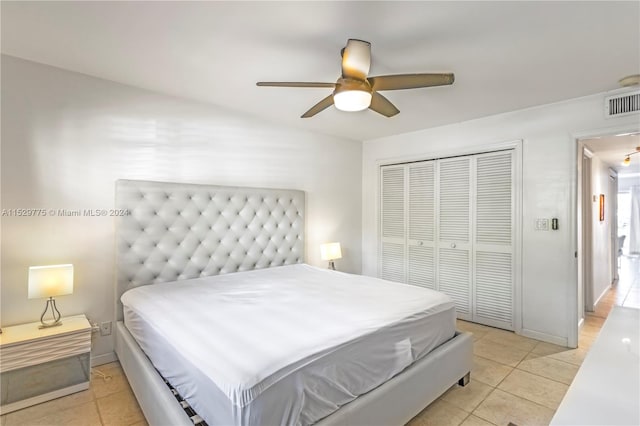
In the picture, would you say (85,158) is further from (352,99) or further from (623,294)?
(623,294)

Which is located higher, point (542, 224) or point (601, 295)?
point (542, 224)

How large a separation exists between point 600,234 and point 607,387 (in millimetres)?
5374

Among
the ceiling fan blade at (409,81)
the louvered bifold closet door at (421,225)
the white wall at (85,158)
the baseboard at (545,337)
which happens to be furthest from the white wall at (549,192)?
the white wall at (85,158)

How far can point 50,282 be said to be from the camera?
220 centimetres

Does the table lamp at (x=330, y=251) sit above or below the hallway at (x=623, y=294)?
above

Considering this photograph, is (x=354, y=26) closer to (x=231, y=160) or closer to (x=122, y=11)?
(x=122, y=11)

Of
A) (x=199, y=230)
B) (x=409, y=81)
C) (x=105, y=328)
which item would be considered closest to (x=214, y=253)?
(x=199, y=230)

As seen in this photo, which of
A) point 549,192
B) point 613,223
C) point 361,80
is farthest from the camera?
point 613,223

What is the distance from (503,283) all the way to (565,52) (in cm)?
237

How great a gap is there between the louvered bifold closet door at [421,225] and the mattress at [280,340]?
1.71 m

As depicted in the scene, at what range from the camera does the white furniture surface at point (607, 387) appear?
70 cm

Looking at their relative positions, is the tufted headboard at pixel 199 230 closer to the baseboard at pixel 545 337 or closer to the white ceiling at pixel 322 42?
the white ceiling at pixel 322 42

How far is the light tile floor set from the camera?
6.60ft

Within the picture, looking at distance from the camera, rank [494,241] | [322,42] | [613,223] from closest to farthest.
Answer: [322,42], [494,241], [613,223]
